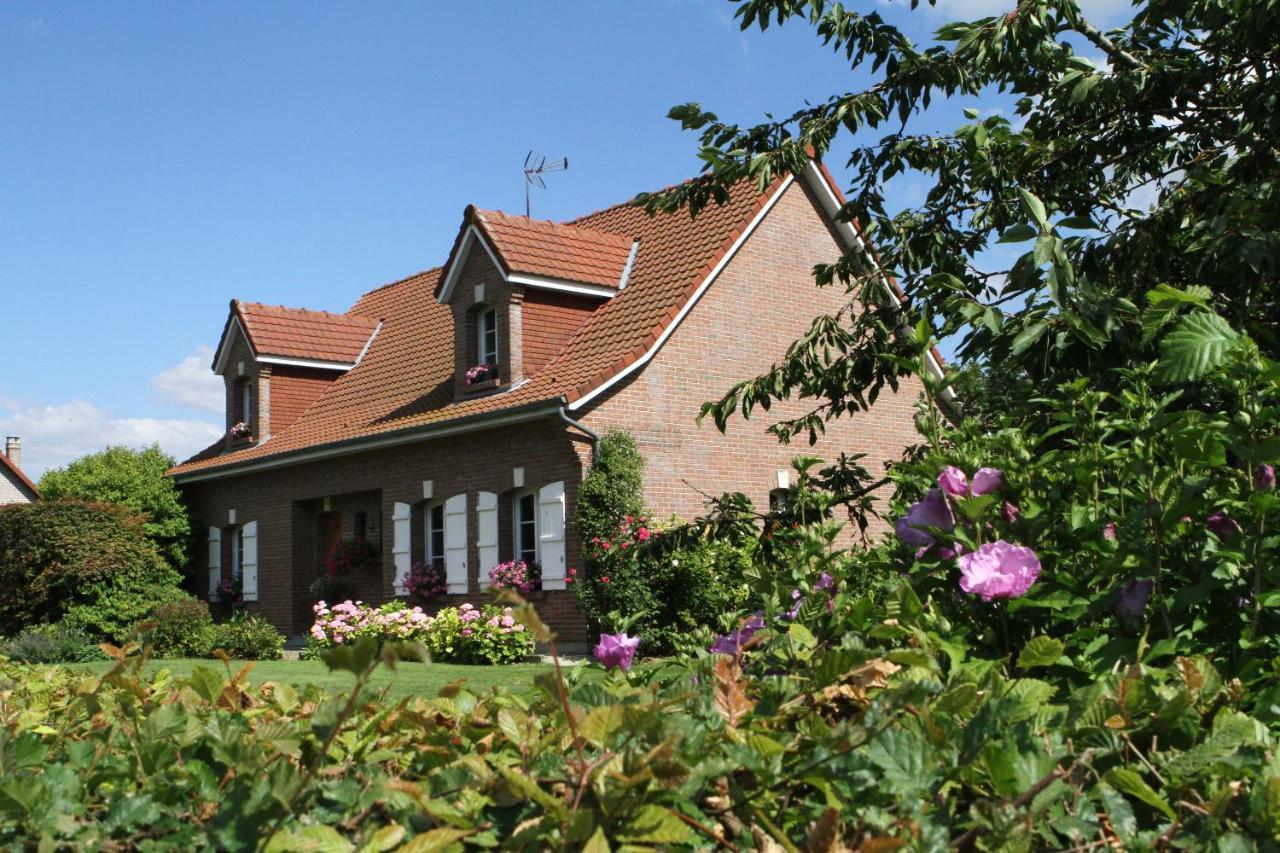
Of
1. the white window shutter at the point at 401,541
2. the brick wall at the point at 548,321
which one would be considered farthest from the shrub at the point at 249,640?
the brick wall at the point at 548,321

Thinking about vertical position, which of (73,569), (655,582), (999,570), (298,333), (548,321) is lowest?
(999,570)

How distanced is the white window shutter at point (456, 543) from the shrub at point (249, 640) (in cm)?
271

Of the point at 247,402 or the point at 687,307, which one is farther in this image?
the point at 247,402

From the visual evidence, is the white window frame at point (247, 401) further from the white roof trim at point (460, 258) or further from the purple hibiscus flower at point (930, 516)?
the purple hibiscus flower at point (930, 516)

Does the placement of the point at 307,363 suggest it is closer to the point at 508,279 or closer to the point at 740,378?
the point at 508,279

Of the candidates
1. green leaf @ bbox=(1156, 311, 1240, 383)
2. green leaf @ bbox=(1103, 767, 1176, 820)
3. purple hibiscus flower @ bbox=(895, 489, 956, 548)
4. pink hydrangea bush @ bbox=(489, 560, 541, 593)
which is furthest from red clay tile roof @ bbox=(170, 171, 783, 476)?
green leaf @ bbox=(1103, 767, 1176, 820)

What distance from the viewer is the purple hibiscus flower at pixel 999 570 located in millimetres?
2271

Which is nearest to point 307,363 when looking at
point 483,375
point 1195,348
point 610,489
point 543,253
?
point 483,375

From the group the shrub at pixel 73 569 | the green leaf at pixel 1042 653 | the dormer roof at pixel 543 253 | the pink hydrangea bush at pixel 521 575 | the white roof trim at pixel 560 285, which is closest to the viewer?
the green leaf at pixel 1042 653

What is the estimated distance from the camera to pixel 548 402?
54.5 ft

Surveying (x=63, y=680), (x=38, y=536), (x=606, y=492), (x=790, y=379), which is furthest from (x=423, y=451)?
(x=63, y=680)

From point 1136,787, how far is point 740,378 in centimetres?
1747

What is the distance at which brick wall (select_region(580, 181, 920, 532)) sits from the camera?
17766 mm

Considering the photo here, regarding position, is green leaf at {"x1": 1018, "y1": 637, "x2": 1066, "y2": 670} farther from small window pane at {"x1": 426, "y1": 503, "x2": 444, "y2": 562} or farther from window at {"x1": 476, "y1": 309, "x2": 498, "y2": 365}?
small window pane at {"x1": 426, "y1": 503, "x2": 444, "y2": 562}
